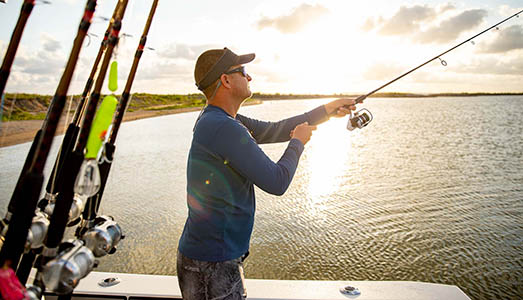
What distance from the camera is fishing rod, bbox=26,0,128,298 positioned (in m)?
1.22

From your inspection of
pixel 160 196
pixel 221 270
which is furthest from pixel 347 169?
pixel 221 270

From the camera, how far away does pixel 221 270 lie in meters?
1.53

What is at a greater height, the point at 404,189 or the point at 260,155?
the point at 260,155

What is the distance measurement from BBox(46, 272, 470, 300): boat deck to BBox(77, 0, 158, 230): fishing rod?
0.81 m

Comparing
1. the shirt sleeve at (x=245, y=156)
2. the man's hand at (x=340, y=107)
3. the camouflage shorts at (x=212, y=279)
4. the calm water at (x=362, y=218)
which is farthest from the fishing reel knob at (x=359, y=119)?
the calm water at (x=362, y=218)

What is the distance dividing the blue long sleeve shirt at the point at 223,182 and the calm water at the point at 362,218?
281cm

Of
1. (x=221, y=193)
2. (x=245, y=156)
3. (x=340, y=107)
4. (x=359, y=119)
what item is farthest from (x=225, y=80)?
(x=359, y=119)

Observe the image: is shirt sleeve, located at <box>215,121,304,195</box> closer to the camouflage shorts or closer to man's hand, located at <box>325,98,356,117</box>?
the camouflage shorts

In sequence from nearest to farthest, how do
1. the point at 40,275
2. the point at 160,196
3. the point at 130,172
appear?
the point at 40,275, the point at 160,196, the point at 130,172

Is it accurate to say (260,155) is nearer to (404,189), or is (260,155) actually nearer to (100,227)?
(100,227)

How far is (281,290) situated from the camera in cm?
232

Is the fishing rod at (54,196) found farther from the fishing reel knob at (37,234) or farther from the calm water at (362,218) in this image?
the calm water at (362,218)

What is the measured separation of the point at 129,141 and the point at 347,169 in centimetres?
761

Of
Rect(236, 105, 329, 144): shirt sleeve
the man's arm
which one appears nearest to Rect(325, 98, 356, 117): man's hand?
the man's arm
